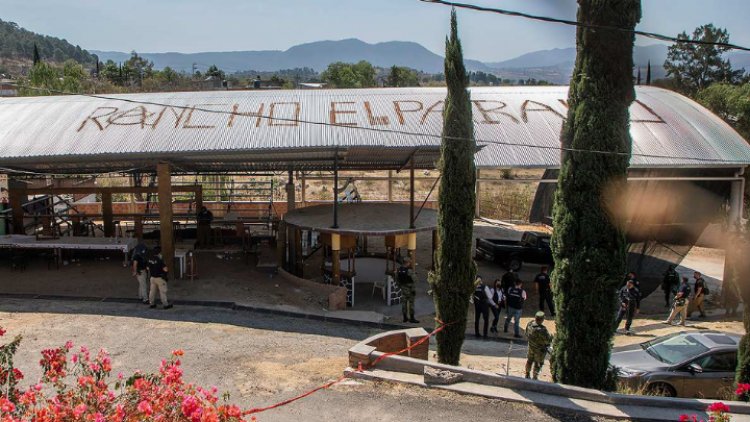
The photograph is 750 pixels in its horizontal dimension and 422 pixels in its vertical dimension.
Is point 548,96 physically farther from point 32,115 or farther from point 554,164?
point 32,115

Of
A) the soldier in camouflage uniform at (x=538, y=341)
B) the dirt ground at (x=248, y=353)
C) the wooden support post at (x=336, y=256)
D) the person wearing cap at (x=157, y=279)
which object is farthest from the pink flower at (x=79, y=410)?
the wooden support post at (x=336, y=256)

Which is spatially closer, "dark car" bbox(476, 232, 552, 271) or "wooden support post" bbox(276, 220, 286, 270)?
"wooden support post" bbox(276, 220, 286, 270)

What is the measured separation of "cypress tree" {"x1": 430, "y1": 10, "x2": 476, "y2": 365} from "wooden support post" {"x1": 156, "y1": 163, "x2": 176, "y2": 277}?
8263mm

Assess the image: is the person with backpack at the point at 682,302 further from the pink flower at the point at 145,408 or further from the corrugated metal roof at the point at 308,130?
the pink flower at the point at 145,408

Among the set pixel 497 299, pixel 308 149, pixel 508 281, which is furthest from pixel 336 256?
pixel 508 281

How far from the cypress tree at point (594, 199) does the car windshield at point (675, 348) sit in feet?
6.57

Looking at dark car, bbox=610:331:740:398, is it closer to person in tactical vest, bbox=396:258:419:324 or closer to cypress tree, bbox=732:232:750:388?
cypress tree, bbox=732:232:750:388

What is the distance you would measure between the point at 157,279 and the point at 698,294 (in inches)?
550

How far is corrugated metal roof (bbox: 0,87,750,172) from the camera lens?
54.2 ft

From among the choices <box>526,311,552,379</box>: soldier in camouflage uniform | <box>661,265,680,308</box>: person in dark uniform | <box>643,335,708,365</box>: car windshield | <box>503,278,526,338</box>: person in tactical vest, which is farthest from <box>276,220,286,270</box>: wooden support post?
<box>661,265,680,308</box>: person in dark uniform

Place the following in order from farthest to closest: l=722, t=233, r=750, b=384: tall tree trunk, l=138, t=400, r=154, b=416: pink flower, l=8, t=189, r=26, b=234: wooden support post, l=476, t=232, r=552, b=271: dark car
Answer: l=476, t=232, r=552, b=271: dark car, l=8, t=189, r=26, b=234: wooden support post, l=722, t=233, r=750, b=384: tall tree trunk, l=138, t=400, r=154, b=416: pink flower

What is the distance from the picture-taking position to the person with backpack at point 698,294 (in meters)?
16.8

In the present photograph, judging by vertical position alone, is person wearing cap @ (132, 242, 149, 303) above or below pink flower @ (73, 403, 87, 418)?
below

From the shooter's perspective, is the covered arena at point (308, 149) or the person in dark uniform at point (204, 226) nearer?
the covered arena at point (308, 149)
